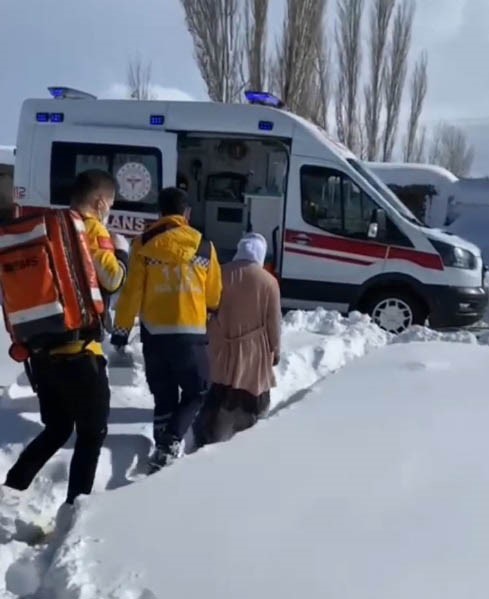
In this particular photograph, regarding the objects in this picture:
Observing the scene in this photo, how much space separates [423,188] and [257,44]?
7.86 metres

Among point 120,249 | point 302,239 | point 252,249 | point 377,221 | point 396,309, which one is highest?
point 120,249

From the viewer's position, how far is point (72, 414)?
14.2 ft

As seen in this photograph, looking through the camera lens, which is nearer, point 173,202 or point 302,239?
point 173,202

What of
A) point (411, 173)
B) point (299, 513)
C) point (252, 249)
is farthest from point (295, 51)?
point (299, 513)

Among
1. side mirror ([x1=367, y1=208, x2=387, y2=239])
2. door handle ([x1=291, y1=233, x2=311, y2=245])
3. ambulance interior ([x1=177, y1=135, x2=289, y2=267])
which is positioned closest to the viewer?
side mirror ([x1=367, y1=208, x2=387, y2=239])

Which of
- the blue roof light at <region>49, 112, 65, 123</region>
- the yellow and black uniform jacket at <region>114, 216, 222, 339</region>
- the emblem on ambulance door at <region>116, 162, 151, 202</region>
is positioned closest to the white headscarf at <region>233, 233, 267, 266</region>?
the yellow and black uniform jacket at <region>114, 216, 222, 339</region>

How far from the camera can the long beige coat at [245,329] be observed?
5434 mm

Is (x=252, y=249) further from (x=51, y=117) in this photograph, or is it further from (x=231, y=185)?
(x=231, y=185)

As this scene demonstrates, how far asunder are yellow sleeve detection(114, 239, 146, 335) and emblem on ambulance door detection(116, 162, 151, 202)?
5.35m

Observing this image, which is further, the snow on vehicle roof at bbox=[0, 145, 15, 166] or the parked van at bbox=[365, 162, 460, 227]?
the parked van at bbox=[365, 162, 460, 227]

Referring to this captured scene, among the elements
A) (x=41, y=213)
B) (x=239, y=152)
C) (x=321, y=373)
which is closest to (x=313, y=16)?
(x=239, y=152)

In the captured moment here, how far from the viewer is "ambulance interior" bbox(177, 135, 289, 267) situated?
10.5 m

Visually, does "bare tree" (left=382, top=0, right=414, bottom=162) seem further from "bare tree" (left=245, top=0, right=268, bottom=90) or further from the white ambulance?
the white ambulance

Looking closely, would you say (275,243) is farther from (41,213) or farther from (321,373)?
(41,213)
